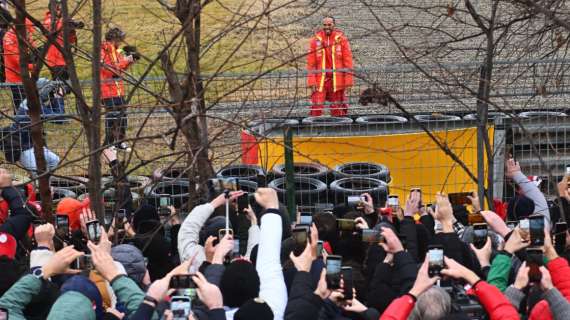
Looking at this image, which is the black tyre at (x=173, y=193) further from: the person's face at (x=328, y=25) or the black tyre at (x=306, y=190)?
the person's face at (x=328, y=25)

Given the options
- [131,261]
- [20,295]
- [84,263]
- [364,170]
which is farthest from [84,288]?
[364,170]

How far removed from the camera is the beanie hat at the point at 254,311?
5.01 m

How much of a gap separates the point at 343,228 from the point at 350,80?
236 inches

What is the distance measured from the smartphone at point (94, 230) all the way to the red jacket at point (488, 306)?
184cm

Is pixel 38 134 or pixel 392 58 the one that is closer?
pixel 38 134

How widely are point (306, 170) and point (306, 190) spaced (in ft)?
1.99

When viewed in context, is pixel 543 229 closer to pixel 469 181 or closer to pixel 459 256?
pixel 459 256

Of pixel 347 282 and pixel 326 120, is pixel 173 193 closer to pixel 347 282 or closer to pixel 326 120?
pixel 326 120

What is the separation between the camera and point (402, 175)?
33.6ft

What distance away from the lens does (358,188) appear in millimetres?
9805

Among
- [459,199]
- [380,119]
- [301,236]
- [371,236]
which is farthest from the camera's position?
[380,119]

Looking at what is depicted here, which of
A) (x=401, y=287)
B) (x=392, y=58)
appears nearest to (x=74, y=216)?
(x=401, y=287)

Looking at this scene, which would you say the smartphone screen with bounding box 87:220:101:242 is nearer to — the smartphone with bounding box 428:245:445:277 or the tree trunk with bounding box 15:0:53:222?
the tree trunk with bounding box 15:0:53:222

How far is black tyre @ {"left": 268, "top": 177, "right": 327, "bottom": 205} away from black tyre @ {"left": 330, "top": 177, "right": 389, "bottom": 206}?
108mm
